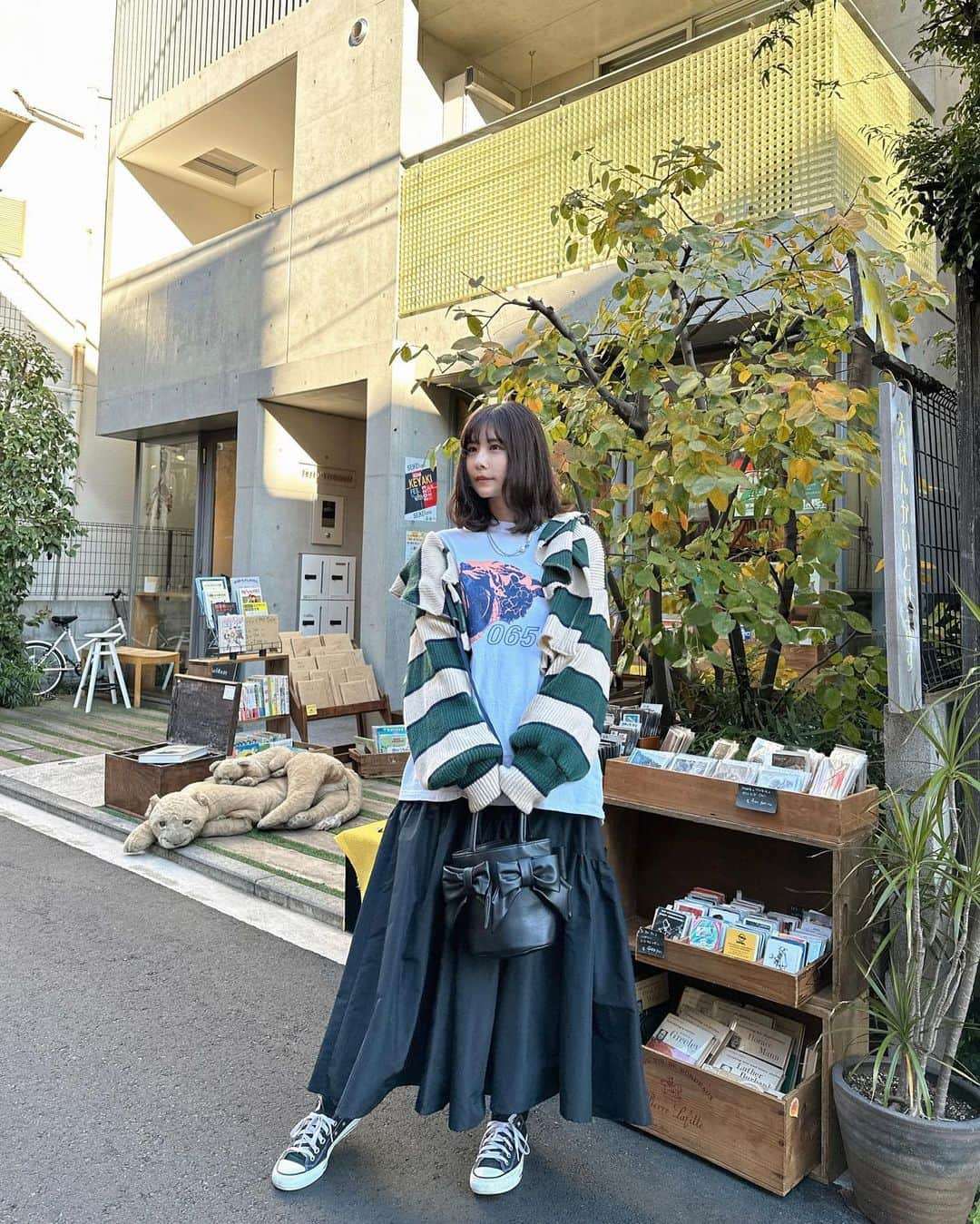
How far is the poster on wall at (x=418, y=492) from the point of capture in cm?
835

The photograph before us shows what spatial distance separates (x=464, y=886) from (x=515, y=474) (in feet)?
3.35

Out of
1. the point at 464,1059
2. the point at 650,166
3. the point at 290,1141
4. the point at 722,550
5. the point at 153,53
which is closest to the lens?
the point at 464,1059

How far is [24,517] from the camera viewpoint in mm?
10125

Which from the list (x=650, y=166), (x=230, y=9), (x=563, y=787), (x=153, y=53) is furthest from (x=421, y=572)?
(x=153, y=53)

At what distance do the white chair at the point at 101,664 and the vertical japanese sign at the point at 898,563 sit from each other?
10.0 m

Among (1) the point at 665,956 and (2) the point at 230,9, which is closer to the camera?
(1) the point at 665,956

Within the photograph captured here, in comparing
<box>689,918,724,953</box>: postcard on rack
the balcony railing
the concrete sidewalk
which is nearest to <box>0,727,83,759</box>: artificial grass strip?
the concrete sidewalk

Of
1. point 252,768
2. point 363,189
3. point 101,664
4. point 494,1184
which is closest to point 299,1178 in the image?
point 494,1184

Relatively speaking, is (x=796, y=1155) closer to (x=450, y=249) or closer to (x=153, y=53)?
(x=450, y=249)

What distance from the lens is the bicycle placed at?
1128cm

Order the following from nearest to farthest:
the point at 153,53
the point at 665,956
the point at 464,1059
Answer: the point at 464,1059
the point at 665,956
the point at 153,53

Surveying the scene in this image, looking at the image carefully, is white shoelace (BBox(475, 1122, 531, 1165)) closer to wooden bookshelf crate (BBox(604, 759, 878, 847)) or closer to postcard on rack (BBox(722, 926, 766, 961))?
postcard on rack (BBox(722, 926, 766, 961))

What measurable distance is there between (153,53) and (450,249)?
645 centimetres

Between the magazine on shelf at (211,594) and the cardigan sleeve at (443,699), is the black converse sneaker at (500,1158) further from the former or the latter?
the magazine on shelf at (211,594)
